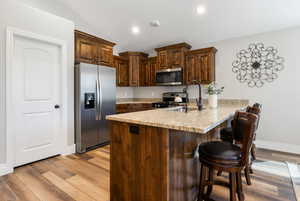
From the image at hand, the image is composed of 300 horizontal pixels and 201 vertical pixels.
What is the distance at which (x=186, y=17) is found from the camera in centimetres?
338

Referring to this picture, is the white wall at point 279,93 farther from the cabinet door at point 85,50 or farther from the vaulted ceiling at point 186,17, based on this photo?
the cabinet door at point 85,50

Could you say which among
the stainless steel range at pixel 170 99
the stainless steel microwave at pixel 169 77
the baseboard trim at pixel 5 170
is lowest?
the baseboard trim at pixel 5 170

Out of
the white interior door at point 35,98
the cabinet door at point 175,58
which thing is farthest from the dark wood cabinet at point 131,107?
the white interior door at point 35,98

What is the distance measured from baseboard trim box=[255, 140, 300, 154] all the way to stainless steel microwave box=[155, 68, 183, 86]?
2317 millimetres

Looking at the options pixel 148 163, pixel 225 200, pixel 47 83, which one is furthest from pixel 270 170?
pixel 47 83

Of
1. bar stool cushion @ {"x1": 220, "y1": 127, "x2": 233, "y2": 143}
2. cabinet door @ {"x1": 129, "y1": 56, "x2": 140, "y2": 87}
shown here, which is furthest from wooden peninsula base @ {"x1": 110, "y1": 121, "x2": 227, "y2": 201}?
cabinet door @ {"x1": 129, "y1": 56, "x2": 140, "y2": 87}

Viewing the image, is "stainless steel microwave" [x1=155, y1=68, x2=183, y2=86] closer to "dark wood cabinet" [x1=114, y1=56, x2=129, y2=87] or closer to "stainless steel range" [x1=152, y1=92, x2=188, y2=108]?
"stainless steel range" [x1=152, y1=92, x2=188, y2=108]

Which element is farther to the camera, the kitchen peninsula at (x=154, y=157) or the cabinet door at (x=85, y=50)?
the cabinet door at (x=85, y=50)

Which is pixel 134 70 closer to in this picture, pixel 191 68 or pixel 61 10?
pixel 191 68

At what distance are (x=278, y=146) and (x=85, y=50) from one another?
469cm

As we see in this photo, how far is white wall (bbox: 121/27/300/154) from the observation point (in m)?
3.19

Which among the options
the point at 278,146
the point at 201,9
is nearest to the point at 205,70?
the point at 201,9

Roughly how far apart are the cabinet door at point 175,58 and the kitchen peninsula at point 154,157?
2793 millimetres

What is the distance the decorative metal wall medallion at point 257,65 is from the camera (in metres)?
3.36
